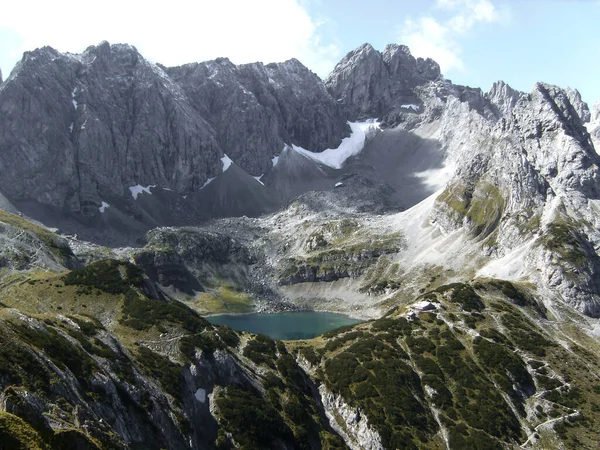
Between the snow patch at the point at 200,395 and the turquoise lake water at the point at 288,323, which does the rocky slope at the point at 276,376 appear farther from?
the turquoise lake water at the point at 288,323

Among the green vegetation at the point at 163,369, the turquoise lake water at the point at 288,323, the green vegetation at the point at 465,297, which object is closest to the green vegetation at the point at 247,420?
the green vegetation at the point at 163,369

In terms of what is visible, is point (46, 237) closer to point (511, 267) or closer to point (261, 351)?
point (261, 351)

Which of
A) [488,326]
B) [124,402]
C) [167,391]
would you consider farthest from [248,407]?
[488,326]

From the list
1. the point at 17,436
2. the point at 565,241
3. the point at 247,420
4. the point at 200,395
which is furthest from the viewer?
the point at 565,241

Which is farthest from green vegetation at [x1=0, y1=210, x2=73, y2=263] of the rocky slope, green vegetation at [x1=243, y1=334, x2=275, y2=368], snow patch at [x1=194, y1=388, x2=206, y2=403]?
snow patch at [x1=194, y1=388, x2=206, y2=403]

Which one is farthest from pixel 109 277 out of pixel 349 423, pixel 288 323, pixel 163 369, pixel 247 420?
pixel 288 323

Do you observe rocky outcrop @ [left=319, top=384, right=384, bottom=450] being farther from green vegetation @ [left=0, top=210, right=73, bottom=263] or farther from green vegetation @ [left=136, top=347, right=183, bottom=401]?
green vegetation @ [left=0, top=210, right=73, bottom=263]

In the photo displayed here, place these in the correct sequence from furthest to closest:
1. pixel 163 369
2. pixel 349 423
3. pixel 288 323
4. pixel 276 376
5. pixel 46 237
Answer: pixel 288 323, pixel 46 237, pixel 349 423, pixel 276 376, pixel 163 369
